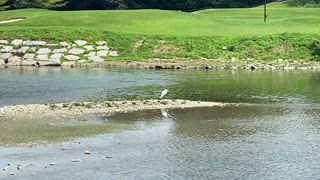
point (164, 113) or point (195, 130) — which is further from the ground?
point (195, 130)

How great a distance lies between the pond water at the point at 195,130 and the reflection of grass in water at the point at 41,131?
0.90 metres

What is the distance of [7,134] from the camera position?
24.8 m

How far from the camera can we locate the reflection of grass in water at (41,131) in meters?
24.0

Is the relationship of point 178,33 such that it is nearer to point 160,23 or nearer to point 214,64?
point 160,23

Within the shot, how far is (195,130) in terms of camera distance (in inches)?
1020

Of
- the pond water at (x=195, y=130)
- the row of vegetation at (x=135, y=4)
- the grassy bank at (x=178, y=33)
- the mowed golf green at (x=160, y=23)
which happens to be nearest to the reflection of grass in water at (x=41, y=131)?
the pond water at (x=195, y=130)

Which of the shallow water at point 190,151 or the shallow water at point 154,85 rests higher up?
the shallow water at point 190,151

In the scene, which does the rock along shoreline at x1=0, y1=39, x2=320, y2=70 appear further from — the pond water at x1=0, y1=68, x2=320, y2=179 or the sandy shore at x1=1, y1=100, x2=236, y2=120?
the sandy shore at x1=1, y1=100, x2=236, y2=120

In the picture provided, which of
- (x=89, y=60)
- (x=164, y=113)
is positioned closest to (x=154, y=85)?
(x=164, y=113)

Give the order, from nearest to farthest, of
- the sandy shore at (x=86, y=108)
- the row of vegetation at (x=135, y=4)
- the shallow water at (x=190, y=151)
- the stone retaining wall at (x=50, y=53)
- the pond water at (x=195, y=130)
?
the shallow water at (x=190, y=151) < the pond water at (x=195, y=130) < the sandy shore at (x=86, y=108) < the stone retaining wall at (x=50, y=53) < the row of vegetation at (x=135, y=4)

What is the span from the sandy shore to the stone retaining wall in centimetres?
1985

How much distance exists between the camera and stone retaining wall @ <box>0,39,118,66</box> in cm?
5138

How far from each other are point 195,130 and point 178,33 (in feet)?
100

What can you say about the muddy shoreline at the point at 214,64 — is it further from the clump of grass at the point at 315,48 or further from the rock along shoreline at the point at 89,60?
the clump of grass at the point at 315,48
